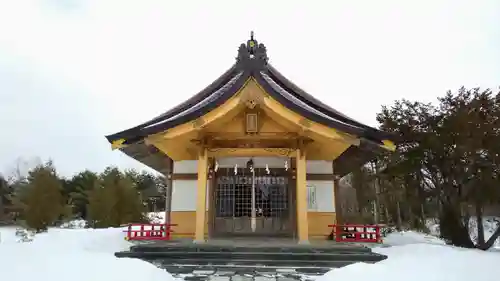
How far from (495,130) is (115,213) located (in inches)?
766

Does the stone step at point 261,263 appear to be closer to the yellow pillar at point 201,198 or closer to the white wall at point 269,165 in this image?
the yellow pillar at point 201,198

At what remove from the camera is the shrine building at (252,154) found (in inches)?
368

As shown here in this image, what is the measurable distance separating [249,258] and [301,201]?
245 cm

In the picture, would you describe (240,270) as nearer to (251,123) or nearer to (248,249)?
(248,249)

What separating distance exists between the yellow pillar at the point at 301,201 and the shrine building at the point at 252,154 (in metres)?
0.03

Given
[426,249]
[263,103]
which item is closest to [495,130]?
[426,249]

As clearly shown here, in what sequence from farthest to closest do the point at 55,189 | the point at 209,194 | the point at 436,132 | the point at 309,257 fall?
the point at 55,189 < the point at 436,132 < the point at 209,194 < the point at 309,257

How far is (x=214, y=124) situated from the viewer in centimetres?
983

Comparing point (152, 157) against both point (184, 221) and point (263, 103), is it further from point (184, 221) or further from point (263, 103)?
point (263, 103)

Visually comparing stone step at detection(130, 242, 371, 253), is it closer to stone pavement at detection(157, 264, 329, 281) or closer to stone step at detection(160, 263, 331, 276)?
stone step at detection(160, 263, 331, 276)

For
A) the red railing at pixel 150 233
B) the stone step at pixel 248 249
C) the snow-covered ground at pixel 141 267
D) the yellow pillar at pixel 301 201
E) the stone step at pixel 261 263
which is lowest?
the stone step at pixel 261 263

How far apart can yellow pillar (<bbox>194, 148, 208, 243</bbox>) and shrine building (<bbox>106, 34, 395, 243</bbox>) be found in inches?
1.0

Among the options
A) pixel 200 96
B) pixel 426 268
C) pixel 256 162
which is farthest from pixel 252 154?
pixel 426 268

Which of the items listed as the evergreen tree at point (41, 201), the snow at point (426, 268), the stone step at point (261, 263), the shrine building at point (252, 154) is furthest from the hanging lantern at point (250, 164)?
the evergreen tree at point (41, 201)
